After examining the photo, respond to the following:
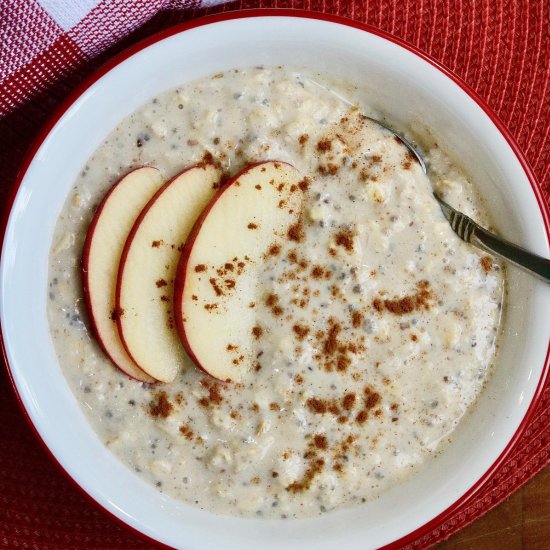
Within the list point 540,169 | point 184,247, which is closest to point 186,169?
point 184,247

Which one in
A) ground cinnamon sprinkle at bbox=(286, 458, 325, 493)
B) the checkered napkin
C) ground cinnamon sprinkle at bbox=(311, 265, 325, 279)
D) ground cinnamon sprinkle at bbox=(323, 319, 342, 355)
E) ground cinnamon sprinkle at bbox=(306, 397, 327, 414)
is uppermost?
the checkered napkin

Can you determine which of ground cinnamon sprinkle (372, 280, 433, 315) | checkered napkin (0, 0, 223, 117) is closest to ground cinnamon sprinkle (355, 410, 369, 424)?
ground cinnamon sprinkle (372, 280, 433, 315)

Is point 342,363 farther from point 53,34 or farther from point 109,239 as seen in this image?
point 53,34

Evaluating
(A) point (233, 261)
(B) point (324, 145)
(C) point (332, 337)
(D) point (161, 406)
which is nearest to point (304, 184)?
(B) point (324, 145)

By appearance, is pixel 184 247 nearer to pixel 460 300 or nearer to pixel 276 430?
pixel 276 430

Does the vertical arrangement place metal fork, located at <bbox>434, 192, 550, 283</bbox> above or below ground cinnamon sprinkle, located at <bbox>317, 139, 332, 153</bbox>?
below

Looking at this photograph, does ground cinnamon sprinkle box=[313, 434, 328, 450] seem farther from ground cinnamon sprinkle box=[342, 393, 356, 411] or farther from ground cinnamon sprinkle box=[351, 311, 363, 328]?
ground cinnamon sprinkle box=[351, 311, 363, 328]

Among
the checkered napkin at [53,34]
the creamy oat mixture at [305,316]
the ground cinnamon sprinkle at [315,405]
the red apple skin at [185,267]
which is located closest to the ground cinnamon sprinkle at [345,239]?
the creamy oat mixture at [305,316]

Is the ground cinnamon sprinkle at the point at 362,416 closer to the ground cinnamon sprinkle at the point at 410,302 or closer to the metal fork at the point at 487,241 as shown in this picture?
the ground cinnamon sprinkle at the point at 410,302
